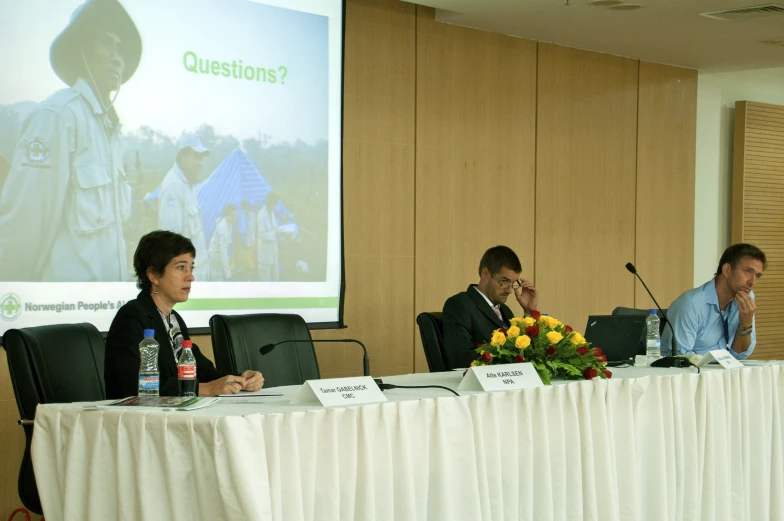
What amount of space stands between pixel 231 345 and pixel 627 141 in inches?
177

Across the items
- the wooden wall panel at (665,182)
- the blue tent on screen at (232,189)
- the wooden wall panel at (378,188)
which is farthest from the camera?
the wooden wall panel at (665,182)

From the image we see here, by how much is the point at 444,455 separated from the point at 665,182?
211 inches

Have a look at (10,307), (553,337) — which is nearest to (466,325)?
(553,337)

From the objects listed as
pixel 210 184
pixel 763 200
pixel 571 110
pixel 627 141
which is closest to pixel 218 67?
pixel 210 184

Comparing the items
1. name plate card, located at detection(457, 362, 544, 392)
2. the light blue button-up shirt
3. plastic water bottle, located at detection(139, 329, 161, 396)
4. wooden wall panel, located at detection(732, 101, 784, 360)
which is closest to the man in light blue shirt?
the light blue button-up shirt

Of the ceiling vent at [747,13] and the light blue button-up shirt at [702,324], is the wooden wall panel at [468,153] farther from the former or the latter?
the light blue button-up shirt at [702,324]

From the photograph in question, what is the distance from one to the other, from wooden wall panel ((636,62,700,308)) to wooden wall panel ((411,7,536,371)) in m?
1.20

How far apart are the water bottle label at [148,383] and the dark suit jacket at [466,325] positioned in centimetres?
157

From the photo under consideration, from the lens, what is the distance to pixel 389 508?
2.59 meters

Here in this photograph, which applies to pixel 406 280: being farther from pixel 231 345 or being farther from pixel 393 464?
pixel 393 464

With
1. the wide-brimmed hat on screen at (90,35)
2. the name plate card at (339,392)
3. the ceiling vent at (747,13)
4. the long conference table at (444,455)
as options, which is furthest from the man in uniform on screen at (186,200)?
the ceiling vent at (747,13)

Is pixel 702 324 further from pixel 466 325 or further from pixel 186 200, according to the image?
pixel 186 200

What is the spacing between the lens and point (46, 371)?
2973mm

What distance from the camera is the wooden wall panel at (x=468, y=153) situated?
606 centimetres
